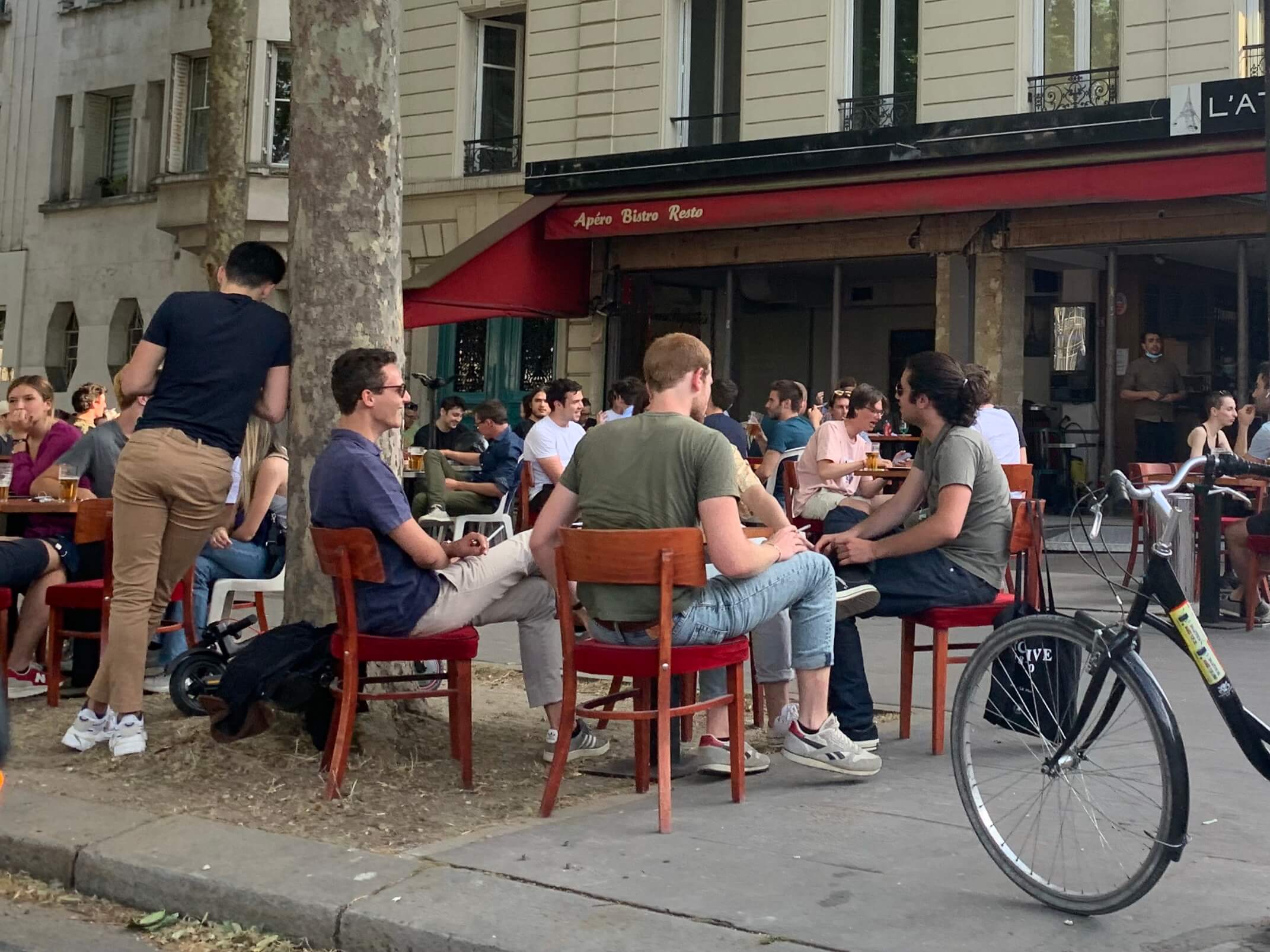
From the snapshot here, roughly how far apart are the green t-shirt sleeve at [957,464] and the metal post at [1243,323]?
992cm

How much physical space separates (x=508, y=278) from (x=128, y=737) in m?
12.4

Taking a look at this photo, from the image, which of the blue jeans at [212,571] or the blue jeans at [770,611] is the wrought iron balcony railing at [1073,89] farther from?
the blue jeans at [770,611]

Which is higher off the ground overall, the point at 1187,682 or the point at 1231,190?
the point at 1231,190

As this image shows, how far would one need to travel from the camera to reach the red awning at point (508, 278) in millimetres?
16531

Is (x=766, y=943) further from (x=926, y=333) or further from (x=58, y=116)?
(x=58, y=116)

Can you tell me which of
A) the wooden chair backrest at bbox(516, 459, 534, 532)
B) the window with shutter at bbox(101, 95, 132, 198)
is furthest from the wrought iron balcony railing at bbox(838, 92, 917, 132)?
the window with shutter at bbox(101, 95, 132, 198)

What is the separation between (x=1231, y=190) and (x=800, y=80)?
557 centimetres

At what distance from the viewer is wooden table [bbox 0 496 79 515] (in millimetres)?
7009

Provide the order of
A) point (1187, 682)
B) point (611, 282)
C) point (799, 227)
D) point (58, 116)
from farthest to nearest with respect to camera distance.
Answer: point (58, 116) → point (611, 282) → point (799, 227) → point (1187, 682)

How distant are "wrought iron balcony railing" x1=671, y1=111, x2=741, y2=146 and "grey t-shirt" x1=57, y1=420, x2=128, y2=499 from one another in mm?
11706

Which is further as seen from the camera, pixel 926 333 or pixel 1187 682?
pixel 926 333

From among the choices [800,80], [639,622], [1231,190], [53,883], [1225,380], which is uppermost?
[800,80]

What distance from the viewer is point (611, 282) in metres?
19.0

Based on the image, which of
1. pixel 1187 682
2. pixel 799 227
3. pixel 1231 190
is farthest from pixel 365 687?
pixel 799 227
